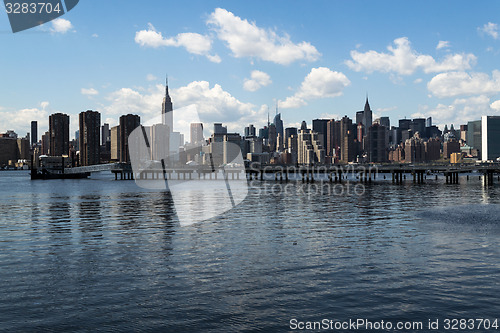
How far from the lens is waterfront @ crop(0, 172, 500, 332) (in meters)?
17.1

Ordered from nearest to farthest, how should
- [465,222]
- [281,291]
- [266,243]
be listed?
[281,291], [266,243], [465,222]

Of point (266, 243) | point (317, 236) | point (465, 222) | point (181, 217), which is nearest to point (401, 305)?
point (266, 243)

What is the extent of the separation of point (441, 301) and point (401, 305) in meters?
1.88

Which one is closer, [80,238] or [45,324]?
[45,324]

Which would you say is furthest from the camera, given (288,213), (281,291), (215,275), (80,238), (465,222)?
(288,213)

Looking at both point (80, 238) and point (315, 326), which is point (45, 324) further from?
point (80, 238)

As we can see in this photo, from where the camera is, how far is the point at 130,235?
127ft

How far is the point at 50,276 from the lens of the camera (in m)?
23.5

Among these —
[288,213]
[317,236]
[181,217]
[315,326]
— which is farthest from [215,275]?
[288,213]

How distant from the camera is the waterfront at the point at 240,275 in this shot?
17109mm

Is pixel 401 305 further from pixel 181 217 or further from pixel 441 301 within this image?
pixel 181 217

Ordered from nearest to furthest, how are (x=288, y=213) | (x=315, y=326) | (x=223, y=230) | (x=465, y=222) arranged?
(x=315, y=326)
(x=223, y=230)
(x=465, y=222)
(x=288, y=213)

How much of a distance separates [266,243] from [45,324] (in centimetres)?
1962

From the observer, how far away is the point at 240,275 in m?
23.5
